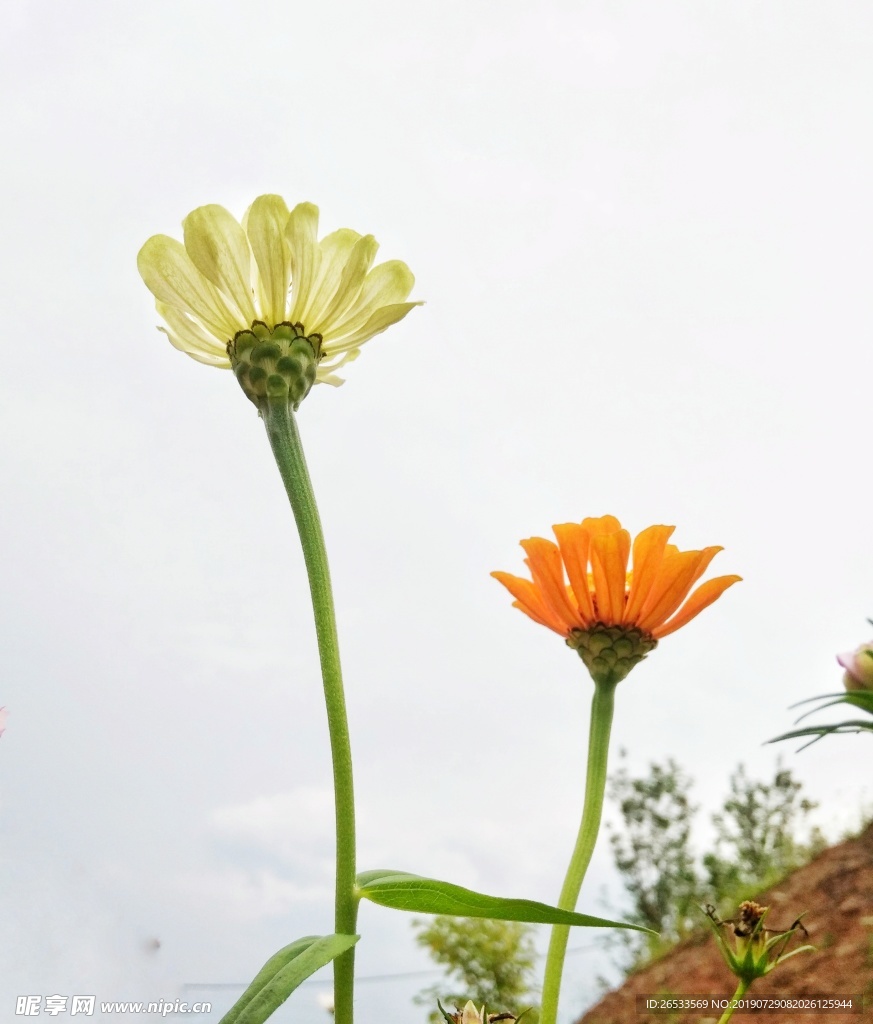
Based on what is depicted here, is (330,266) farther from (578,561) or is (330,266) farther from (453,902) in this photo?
Answer: (453,902)

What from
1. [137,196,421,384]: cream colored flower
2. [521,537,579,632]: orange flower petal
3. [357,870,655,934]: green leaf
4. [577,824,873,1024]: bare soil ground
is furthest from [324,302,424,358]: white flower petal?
[577,824,873,1024]: bare soil ground

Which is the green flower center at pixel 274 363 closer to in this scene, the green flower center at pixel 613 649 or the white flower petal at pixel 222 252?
the white flower petal at pixel 222 252

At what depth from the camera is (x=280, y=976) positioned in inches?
16.0

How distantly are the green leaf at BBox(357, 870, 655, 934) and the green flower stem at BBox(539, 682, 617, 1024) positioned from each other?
9 cm

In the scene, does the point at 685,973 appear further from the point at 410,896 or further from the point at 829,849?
the point at 410,896

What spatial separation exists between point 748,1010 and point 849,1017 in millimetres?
338

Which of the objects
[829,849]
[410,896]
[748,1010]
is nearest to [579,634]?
[410,896]

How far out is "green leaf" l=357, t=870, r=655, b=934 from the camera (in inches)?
16.3

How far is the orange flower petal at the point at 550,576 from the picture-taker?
0.60 metres

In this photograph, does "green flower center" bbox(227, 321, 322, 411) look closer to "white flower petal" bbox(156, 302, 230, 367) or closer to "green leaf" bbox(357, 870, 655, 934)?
"white flower petal" bbox(156, 302, 230, 367)

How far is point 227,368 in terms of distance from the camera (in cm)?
58

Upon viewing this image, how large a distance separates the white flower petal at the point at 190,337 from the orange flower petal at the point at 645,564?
11.0 inches

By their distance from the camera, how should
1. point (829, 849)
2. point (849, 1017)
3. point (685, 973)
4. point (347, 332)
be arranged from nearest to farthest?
point (347, 332)
point (849, 1017)
point (685, 973)
point (829, 849)

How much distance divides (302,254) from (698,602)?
32 cm
